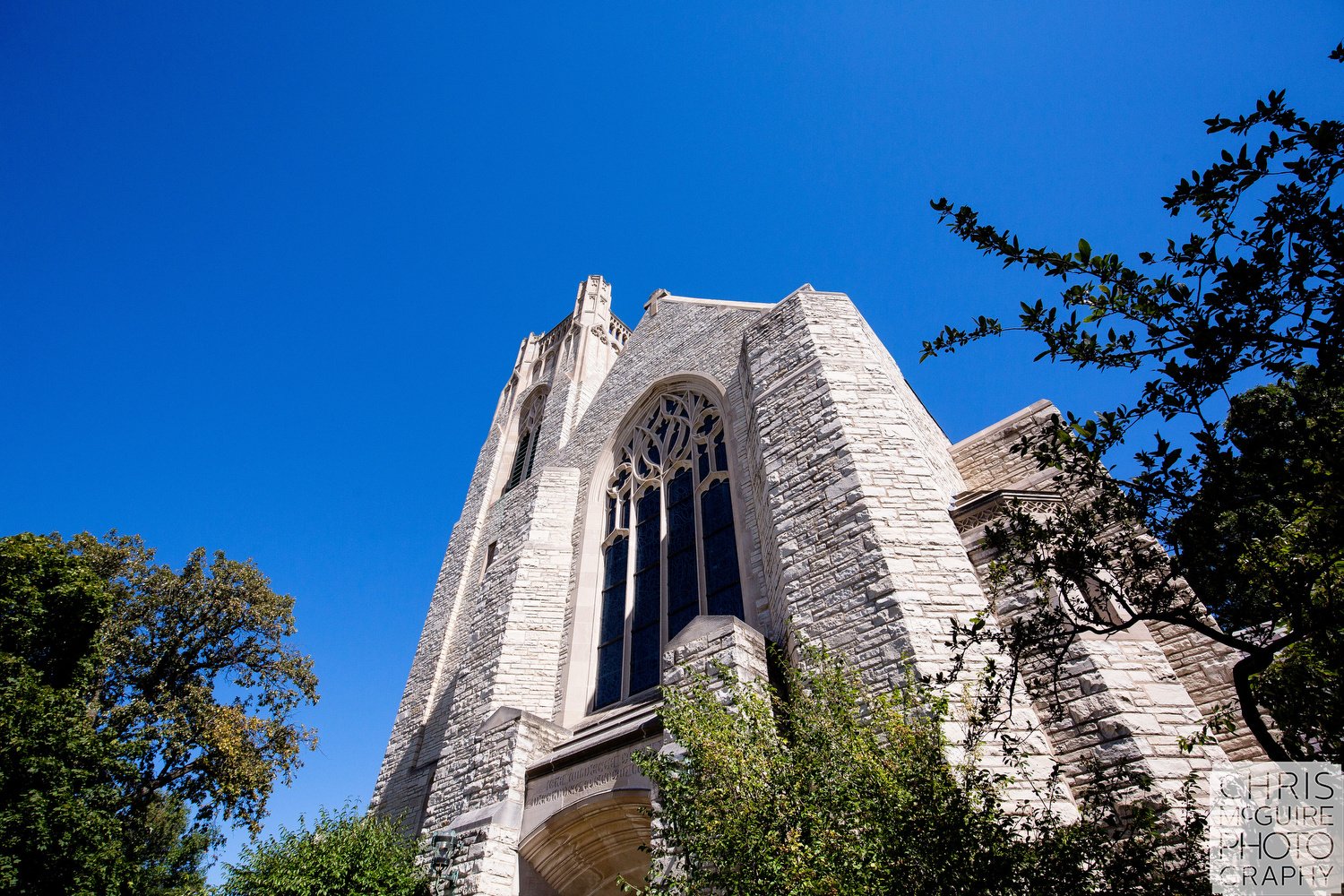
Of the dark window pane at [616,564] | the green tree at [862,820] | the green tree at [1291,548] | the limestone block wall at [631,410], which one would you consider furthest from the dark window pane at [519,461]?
the green tree at [1291,548]

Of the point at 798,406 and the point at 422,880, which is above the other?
the point at 798,406

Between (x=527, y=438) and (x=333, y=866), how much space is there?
14648 millimetres

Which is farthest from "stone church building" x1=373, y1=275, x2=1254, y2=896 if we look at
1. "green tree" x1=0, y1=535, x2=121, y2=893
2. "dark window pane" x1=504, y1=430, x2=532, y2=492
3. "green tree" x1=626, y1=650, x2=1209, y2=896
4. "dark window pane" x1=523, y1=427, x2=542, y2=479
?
"green tree" x1=0, y1=535, x2=121, y2=893

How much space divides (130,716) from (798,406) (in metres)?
15.3

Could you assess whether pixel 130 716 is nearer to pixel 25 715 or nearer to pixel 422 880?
pixel 25 715

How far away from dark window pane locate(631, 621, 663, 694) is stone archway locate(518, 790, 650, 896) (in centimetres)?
253

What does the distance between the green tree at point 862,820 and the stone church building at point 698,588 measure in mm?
1077

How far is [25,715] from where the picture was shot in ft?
34.2

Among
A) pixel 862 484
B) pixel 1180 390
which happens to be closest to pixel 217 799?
pixel 862 484

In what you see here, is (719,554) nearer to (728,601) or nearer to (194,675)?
(728,601)

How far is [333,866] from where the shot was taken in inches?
308

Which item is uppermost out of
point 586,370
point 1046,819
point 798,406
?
point 586,370

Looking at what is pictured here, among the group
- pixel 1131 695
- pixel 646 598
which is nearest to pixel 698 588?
pixel 646 598

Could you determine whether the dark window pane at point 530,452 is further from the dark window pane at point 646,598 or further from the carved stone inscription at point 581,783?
the carved stone inscription at point 581,783
